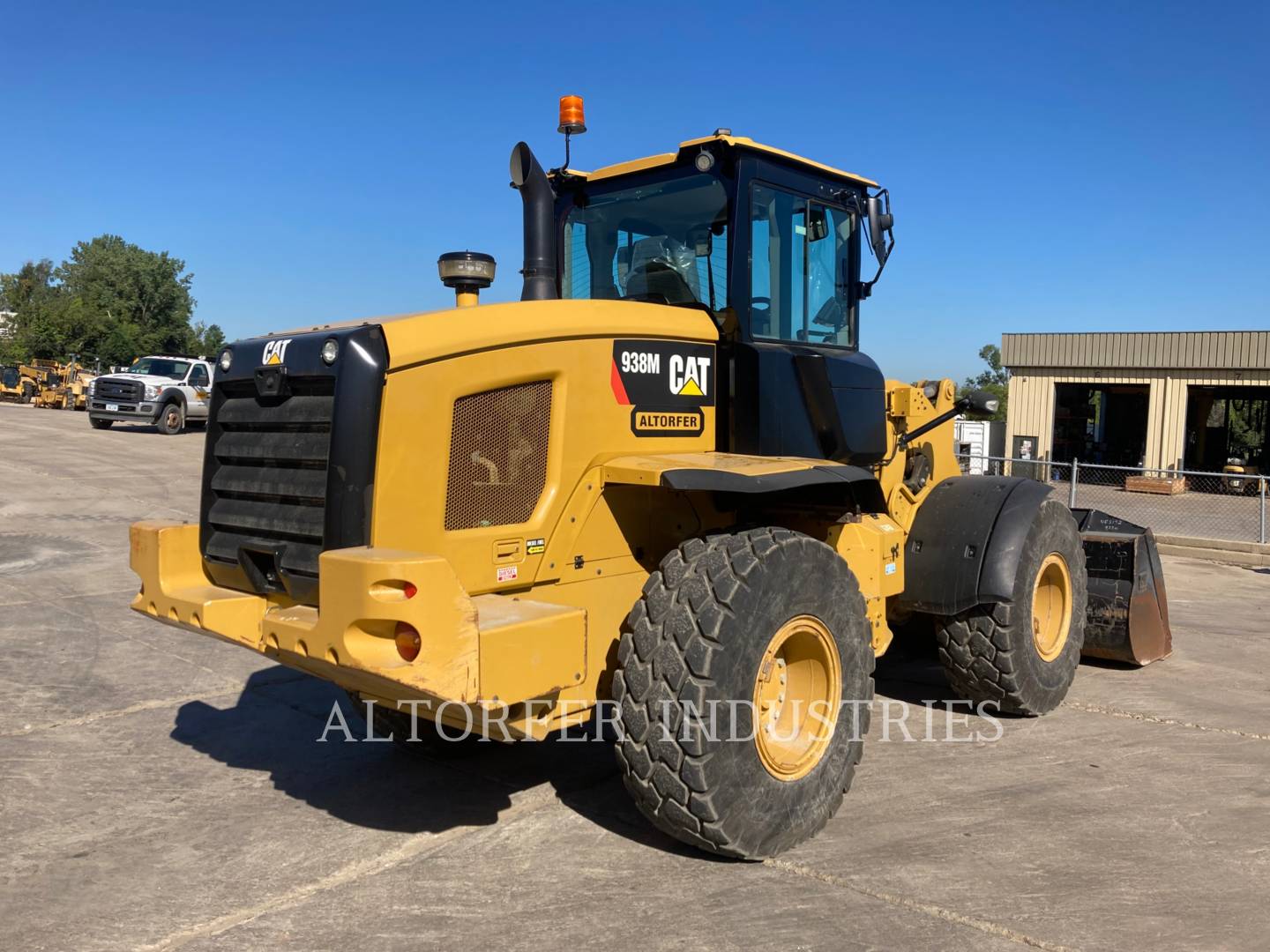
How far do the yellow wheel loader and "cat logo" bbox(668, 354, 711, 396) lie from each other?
1 centimetres

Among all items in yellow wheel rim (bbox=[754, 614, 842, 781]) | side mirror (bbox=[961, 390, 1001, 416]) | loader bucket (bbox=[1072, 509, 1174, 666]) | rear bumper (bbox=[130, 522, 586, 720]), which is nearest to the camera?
rear bumper (bbox=[130, 522, 586, 720])

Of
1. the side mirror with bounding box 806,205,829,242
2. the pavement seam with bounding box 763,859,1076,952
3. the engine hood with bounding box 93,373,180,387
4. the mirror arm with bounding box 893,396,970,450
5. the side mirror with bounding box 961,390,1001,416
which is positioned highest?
the engine hood with bounding box 93,373,180,387

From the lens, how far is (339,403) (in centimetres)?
358

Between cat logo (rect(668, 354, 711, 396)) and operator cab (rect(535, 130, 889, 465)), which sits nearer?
cat logo (rect(668, 354, 711, 396))

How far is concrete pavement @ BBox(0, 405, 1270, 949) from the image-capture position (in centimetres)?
345

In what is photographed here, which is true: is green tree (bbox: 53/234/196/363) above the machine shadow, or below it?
above

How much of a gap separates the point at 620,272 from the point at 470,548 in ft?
6.84

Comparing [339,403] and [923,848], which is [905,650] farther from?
[339,403]

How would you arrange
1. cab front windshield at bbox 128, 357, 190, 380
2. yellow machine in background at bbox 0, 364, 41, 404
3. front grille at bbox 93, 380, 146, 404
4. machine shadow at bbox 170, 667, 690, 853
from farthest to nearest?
yellow machine in background at bbox 0, 364, 41, 404, cab front windshield at bbox 128, 357, 190, 380, front grille at bbox 93, 380, 146, 404, machine shadow at bbox 170, 667, 690, 853

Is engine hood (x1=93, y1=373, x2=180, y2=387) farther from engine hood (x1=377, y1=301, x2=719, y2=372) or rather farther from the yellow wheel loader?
engine hood (x1=377, y1=301, x2=719, y2=372)

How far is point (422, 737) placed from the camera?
17.4ft

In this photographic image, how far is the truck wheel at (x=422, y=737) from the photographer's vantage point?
205 inches

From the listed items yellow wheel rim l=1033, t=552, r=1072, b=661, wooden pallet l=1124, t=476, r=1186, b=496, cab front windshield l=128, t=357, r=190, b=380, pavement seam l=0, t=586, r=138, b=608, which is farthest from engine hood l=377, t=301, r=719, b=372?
cab front windshield l=128, t=357, r=190, b=380

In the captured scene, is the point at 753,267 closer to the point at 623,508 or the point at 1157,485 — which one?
the point at 623,508
